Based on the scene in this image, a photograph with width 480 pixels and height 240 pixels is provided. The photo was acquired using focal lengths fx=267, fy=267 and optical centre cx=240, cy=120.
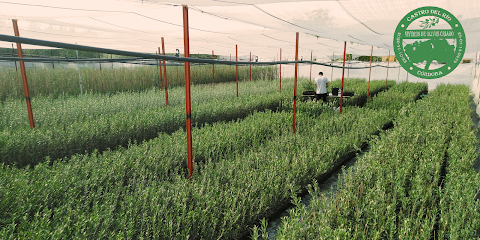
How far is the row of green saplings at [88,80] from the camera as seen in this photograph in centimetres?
893

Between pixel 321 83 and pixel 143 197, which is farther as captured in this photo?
pixel 321 83

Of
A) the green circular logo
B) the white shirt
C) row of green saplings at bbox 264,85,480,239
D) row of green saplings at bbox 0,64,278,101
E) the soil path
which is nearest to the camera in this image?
row of green saplings at bbox 264,85,480,239

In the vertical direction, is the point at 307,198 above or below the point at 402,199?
below

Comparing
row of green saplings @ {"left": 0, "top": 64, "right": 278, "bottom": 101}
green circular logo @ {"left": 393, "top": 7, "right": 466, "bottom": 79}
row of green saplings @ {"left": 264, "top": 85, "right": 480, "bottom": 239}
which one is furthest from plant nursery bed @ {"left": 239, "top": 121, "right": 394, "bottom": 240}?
row of green saplings @ {"left": 0, "top": 64, "right": 278, "bottom": 101}

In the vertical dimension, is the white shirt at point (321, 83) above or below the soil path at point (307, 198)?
above

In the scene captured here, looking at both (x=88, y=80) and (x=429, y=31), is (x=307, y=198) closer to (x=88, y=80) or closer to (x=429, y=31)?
(x=429, y=31)

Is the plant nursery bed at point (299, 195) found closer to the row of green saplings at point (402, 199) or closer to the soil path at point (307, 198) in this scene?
the soil path at point (307, 198)

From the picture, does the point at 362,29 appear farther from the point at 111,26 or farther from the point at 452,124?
the point at 111,26

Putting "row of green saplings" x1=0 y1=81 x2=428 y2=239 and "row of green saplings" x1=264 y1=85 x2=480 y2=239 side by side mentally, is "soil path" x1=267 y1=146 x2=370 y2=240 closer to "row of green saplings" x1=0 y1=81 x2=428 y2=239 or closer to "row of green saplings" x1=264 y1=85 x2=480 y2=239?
"row of green saplings" x1=264 y1=85 x2=480 y2=239

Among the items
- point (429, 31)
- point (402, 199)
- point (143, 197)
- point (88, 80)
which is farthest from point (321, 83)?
point (88, 80)

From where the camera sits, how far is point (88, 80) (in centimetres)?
1052

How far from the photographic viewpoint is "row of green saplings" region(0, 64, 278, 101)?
893cm

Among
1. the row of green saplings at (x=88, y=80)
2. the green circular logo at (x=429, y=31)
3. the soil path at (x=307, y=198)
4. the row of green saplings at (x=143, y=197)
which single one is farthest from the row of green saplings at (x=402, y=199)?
the row of green saplings at (x=88, y=80)

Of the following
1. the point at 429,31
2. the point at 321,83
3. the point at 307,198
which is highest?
the point at 429,31
